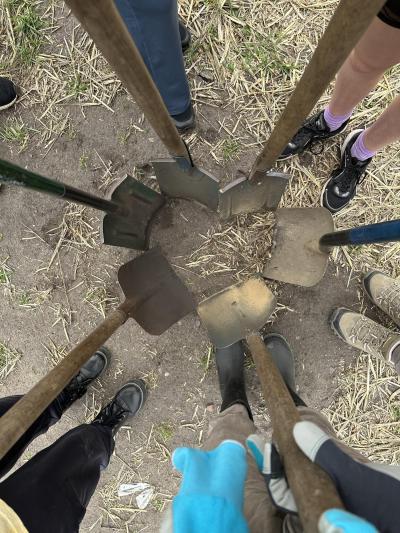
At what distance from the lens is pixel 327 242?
181 centimetres

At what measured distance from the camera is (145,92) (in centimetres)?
118

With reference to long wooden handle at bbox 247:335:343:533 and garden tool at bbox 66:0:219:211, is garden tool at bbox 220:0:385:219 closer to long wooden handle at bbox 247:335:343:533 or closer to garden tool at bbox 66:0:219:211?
garden tool at bbox 66:0:219:211

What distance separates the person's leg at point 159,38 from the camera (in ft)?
4.38

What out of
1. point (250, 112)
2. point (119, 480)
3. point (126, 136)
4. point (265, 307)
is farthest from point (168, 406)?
point (250, 112)

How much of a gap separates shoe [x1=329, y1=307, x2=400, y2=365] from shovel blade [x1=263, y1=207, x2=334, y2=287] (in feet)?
0.91

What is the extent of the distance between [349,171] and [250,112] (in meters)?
0.61

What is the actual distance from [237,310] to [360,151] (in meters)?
0.97

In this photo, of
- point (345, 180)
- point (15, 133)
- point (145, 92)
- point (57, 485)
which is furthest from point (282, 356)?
point (15, 133)

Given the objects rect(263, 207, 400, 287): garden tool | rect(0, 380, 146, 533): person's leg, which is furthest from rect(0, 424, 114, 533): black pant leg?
rect(263, 207, 400, 287): garden tool

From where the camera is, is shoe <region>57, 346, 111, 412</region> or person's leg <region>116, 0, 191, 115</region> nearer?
person's leg <region>116, 0, 191, 115</region>

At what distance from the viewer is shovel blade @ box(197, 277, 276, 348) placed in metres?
1.91

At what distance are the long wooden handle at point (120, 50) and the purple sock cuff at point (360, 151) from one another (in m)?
1.01

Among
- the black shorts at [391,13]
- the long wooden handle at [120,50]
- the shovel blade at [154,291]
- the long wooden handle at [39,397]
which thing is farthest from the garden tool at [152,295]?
the black shorts at [391,13]

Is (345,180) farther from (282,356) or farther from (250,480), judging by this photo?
(250,480)
